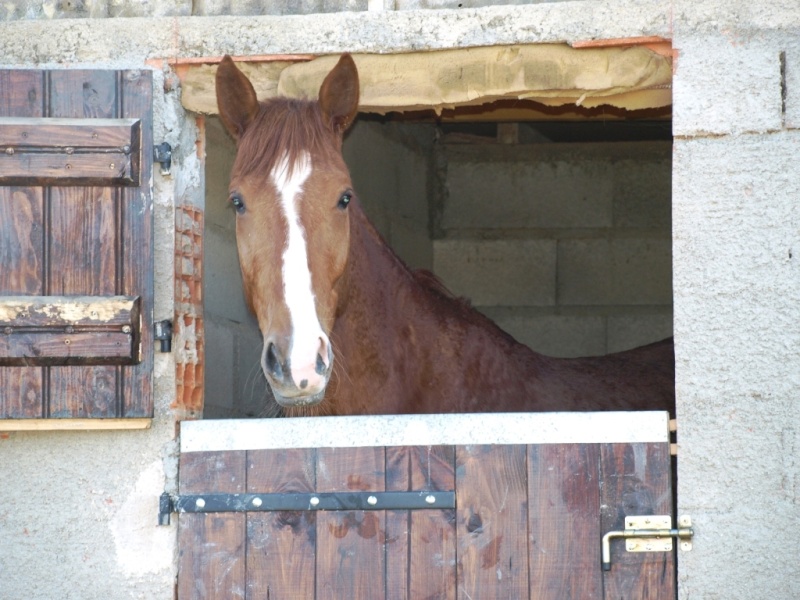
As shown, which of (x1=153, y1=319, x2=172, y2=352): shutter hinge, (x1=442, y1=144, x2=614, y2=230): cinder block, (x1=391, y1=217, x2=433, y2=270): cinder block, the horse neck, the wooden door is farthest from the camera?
(x1=442, y1=144, x2=614, y2=230): cinder block

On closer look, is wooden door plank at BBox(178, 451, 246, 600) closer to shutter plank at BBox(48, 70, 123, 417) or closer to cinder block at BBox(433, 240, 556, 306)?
shutter plank at BBox(48, 70, 123, 417)

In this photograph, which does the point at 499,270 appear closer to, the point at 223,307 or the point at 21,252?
the point at 223,307

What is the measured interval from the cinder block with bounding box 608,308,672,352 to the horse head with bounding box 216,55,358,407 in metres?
3.52

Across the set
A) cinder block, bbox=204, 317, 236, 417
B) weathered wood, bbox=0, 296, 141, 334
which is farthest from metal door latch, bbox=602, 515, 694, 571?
cinder block, bbox=204, 317, 236, 417

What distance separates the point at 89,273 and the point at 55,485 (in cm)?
65

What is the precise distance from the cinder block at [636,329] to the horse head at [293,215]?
11.5 feet

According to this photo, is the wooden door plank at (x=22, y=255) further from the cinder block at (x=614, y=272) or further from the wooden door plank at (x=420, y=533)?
the cinder block at (x=614, y=272)

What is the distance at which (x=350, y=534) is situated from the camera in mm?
3438

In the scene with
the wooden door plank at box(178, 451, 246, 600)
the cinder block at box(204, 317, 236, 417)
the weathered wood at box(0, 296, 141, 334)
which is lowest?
the wooden door plank at box(178, 451, 246, 600)

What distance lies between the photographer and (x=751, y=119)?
3420 mm

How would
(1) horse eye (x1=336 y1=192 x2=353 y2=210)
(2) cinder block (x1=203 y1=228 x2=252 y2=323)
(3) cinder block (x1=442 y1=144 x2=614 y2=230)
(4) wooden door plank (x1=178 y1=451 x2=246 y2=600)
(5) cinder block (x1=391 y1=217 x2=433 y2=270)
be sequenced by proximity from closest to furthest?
1. (4) wooden door plank (x1=178 y1=451 x2=246 y2=600)
2. (1) horse eye (x1=336 y1=192 x2=353 y2=210)
3. (2) cinder block (x1=203 y1=228 x2=252 y2=323)
4. (5) cinder block (x1=391 y1=217 x2=433 y2=270)
5. (3) cinder block (x1=442 y1=144 x2=614 y2=230)

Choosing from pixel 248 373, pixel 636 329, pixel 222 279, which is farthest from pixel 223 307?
pixel 636 329

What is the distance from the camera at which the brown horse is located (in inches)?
135

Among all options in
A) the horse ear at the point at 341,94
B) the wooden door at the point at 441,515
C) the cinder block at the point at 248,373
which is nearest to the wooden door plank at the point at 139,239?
the wooden door at the point at 441,515
